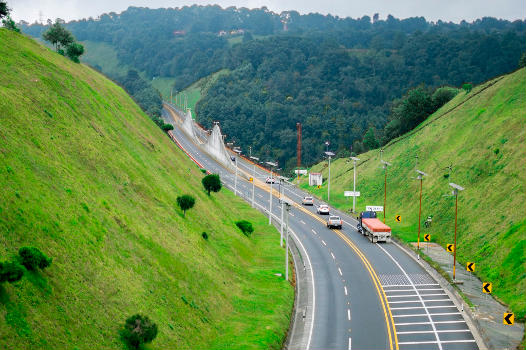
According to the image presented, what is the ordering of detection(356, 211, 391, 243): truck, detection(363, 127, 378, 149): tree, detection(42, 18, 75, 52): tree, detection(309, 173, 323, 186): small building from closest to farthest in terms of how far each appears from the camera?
detection(356, 211, 391, 243): truck < detection(42, 18, 75, 52): tree < detection(309, 173, 323, 186): small building < detection(363, 127, 378, 149): tree

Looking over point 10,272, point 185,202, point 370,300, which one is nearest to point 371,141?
point 370,300

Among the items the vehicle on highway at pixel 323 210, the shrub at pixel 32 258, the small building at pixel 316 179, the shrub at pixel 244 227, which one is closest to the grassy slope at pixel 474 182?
the small building at pixel 316 179

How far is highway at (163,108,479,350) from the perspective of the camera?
1585 inches

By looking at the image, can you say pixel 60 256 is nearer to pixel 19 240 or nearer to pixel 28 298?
pixel 19 240

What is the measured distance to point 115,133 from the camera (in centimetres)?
5694

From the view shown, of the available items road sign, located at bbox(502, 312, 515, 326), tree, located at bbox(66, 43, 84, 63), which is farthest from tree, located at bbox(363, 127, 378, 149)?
road sign, located at bbox(502, 312, 515, 326)

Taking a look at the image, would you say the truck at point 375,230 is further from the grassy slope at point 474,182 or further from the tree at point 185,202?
the tree at point 185,202

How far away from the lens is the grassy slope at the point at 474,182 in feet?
177

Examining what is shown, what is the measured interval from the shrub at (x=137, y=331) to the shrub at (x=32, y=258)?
17.9 ft

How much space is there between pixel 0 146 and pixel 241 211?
53.2m

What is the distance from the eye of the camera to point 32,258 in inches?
1070

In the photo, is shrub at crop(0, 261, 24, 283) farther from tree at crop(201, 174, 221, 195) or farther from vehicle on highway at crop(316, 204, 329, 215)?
vehicle on highway at crop(316, 204, 329, 215)

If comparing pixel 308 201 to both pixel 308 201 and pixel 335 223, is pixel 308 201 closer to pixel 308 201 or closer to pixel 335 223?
pixel 308 201

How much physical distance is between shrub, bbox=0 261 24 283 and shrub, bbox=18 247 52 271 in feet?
5.58
